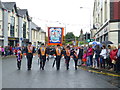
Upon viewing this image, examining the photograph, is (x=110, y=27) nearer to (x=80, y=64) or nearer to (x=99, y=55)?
(x=80, y=64)

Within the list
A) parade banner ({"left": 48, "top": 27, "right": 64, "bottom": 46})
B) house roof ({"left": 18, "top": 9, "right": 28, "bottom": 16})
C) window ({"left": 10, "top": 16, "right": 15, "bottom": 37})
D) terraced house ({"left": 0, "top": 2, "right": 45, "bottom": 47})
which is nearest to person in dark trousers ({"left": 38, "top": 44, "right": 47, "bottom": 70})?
parade banner ({"left": 48, "top": 27, "right": 64, "bottom": 46})

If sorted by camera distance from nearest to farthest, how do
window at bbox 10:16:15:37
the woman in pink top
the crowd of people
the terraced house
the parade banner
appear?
the crowd of people < the woman in pink top < the parade banner < the terraced house < window at bbox 10:16:15:37

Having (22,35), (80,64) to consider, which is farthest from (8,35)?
(80,64)

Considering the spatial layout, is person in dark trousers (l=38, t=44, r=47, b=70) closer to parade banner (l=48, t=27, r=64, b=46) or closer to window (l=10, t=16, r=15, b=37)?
parade banner (l=48, t=27, r=64, b=46)

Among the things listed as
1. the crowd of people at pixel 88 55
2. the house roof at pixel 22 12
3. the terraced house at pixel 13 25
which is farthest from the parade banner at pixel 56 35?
the house roof at pixel 22 12

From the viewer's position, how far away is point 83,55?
1825 cm

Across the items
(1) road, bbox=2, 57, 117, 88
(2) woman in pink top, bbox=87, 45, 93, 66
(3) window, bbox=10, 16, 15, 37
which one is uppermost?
(3) window, bbox=10, 16, 15, 37

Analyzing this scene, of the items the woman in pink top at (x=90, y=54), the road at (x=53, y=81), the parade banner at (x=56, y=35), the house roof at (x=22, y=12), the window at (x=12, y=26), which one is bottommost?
the road at (x=53, y=81)

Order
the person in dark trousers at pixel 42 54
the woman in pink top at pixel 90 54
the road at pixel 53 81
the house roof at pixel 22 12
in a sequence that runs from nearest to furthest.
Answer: the road at pixel 53 81 → the person in dark trousers at pixel 42 54 → the woman in pink top at pixel 90 54 → the house roof at pixel 22 12

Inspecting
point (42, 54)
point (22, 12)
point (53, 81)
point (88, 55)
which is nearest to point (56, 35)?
point (88, 55)

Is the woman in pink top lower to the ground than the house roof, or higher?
lower

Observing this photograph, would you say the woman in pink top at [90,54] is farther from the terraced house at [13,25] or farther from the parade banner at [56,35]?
the terraced house at [13,25]

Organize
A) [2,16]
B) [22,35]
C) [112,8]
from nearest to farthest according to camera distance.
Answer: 1. [112,8]
2. [2,16]
3. [22,35]

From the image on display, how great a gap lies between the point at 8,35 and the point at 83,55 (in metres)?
27.2
